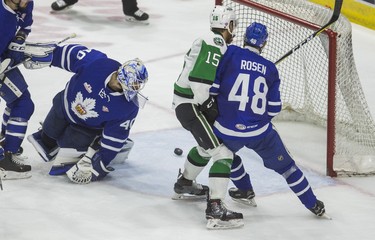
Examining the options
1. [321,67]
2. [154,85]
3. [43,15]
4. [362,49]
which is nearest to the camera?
[321,67]

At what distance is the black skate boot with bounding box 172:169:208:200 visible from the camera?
4266 millimetres

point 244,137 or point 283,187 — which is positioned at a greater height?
point 244,137

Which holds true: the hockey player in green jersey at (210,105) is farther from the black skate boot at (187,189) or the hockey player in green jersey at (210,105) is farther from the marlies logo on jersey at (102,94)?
the marlies logo on jersey at (102,94)

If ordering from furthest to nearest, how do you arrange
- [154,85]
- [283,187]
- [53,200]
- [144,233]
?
[154,85] < [283,187] < [53,200] < [144,233]

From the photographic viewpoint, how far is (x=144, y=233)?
3885 mm

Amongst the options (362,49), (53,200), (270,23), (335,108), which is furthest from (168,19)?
(53,200)

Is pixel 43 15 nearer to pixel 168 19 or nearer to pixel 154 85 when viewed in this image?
pixel 168 19

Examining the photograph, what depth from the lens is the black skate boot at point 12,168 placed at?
440 cm

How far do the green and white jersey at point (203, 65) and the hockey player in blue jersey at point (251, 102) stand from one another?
0.05m

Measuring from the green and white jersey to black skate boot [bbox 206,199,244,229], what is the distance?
0.41 metres

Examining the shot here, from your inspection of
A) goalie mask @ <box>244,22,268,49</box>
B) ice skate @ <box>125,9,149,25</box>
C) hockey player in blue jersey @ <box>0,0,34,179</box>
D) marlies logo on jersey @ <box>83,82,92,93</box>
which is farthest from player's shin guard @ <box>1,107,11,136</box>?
ice skate @ <box>125,9,149,25</box>

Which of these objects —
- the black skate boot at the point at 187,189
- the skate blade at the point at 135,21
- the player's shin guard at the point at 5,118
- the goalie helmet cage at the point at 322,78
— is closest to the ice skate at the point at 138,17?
the skate blade at the point at 135,21

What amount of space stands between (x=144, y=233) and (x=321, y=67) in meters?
1.61

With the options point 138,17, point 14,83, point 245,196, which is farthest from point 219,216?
point 138,17
